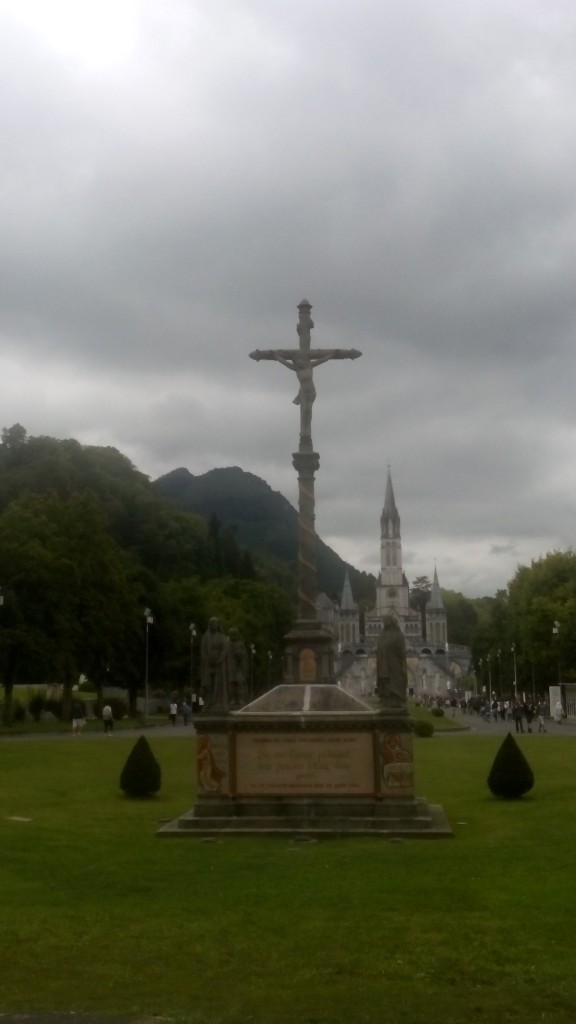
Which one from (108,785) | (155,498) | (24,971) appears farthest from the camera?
(155,498)

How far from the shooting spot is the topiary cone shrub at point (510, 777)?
22.9 m

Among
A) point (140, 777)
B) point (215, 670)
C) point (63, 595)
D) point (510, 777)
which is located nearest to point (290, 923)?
point (215, 670)

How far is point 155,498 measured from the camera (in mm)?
95125

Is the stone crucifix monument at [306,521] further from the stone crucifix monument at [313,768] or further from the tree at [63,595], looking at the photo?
the tree at [63,595]

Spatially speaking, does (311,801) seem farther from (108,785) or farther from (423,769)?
(423,769)

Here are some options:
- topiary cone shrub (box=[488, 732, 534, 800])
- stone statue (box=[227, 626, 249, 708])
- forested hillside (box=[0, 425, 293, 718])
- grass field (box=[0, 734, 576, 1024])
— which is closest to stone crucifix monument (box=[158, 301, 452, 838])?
grass field (box=[0, 734, 576, 1024])

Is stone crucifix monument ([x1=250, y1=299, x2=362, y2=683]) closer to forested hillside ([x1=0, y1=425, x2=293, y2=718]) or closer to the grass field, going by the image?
the grass field

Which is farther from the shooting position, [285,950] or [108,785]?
[108,785]

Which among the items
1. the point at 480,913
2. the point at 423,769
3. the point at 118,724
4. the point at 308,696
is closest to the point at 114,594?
the point at 118,724

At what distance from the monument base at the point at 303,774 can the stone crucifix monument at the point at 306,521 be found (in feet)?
7.18

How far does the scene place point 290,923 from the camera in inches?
450

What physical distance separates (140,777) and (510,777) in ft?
24.6

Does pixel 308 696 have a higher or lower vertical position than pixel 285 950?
higher

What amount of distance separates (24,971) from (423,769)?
22.5 m
